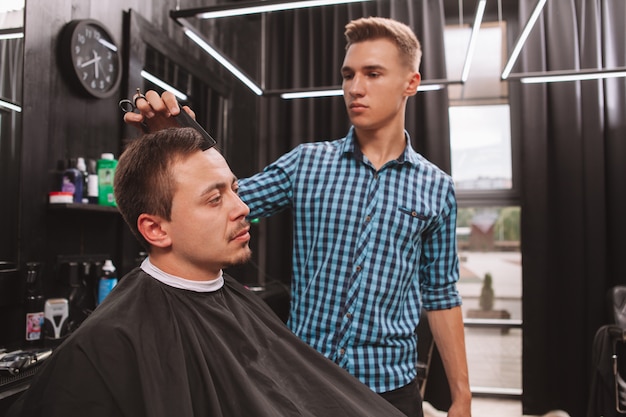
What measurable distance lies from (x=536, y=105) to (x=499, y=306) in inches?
65.8

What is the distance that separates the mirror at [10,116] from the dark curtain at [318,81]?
2.40 metres

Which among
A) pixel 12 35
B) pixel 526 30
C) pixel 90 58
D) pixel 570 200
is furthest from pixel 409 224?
pixel 570 200

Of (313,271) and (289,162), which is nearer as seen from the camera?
(313,271)

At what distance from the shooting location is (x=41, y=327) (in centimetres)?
213

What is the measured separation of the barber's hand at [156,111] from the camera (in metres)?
1.20

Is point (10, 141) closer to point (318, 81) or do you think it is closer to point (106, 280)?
point (106, 280)

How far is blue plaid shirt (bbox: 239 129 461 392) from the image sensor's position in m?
1.45

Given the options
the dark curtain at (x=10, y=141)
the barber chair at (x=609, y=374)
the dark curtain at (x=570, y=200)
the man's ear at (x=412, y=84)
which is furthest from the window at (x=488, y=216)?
the dark curtain at (x=10, y=141)

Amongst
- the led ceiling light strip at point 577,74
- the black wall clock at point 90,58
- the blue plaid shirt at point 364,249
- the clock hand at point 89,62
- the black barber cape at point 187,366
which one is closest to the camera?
the black barber cape at point 187,366

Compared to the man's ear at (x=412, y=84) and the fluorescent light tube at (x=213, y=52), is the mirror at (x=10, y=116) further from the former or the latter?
the man's ear at (x=412, y=84)

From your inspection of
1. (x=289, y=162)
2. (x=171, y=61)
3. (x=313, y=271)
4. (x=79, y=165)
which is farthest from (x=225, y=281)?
(x=171, y=61)

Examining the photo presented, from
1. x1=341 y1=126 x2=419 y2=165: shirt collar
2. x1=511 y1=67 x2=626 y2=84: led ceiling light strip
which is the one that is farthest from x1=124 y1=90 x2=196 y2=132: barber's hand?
x1=511 y1=67 x2=626 y2=84: led ceiling light strip

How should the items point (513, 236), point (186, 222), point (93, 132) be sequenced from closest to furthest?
point (186, 222) < point (93, 132) < point (513, 236)

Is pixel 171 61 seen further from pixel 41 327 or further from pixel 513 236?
pixel 513 236
